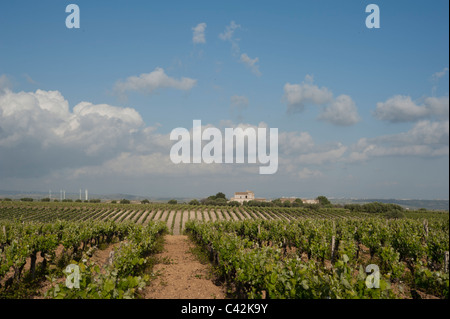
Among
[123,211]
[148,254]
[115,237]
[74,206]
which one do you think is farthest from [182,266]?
[74,206]

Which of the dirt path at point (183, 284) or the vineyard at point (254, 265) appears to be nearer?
the vineyard at point (254, 265)

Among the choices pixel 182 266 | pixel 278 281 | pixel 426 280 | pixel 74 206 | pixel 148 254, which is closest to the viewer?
pixel 278 281

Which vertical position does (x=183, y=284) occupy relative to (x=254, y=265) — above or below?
below

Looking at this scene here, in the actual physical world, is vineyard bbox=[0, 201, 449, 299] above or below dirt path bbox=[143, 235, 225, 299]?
above

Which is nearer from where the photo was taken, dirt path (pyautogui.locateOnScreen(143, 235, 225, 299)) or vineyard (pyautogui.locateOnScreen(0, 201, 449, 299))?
vineyard (pyautogui.locateOnScreen(0, 201, 449, 299))

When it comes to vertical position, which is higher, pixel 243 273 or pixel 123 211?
pixel 243 273

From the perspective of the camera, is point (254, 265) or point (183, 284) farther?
point (183, 284)

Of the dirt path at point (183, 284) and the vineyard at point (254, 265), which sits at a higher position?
the vineyard at point (254, 265)

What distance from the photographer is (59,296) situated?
218 inches
